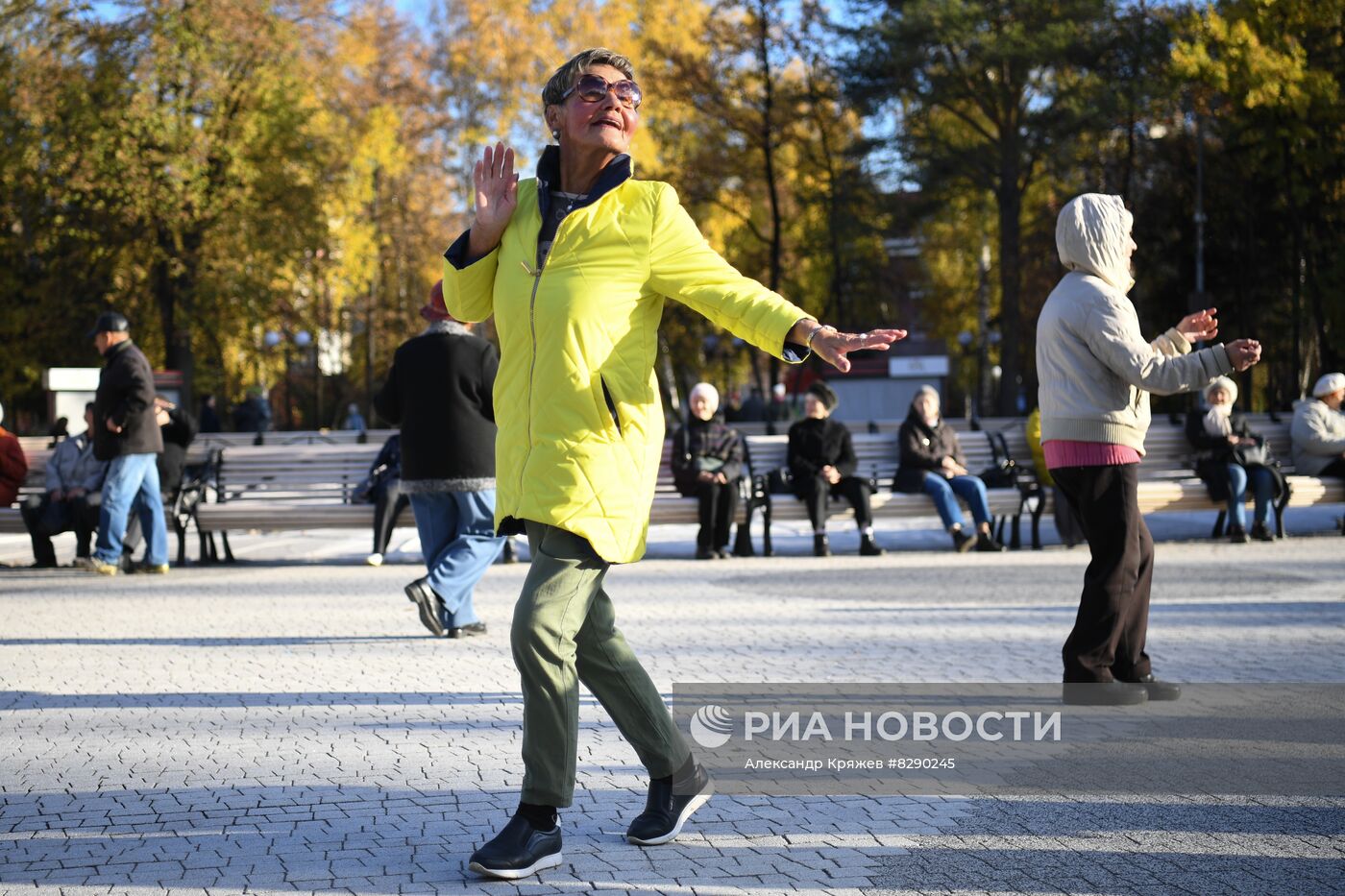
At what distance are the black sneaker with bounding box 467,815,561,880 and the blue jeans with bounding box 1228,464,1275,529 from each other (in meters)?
11.7

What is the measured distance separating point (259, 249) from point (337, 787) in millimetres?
31992

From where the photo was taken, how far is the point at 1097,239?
21.1 ft

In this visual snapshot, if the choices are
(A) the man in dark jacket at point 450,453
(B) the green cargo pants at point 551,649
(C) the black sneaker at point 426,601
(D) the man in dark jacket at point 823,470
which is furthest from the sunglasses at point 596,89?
(D) the man in dark jacket at point 823,470

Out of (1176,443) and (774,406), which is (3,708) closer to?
(1176,443)

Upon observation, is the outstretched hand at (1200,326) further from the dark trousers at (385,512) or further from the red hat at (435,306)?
the dark trousers at (385,512)

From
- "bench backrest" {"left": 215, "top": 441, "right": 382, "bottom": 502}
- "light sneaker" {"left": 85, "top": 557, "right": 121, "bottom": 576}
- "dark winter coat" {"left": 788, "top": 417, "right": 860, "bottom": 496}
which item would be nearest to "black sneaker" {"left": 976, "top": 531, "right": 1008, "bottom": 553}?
"dark winter coat" {"left": 788, "top": 417, "right": 860, "bottom": 496}

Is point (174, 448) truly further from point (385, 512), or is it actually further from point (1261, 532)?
point (1261, 532)

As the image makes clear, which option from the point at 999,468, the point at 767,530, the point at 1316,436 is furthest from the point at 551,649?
the point at 1316,436

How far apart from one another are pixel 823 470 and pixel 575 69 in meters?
10.1

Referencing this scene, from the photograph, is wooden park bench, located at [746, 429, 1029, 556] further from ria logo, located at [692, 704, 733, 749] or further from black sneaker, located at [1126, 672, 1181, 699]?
ria logo, located at [692, 704, 733, 749]

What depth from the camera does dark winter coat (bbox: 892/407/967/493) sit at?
1464 centimetres

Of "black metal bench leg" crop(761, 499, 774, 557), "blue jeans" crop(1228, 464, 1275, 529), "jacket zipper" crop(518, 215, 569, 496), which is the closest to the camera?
"jacket zipper" crop(518, 215, 569, 496)

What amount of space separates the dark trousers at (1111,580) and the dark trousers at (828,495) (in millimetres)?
7756

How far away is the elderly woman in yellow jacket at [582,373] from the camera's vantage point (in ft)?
13.6
